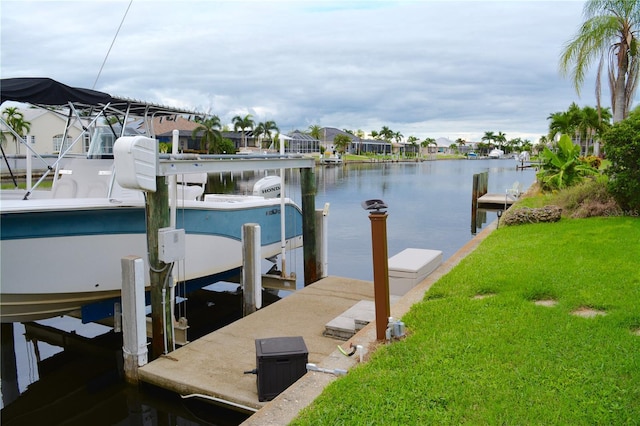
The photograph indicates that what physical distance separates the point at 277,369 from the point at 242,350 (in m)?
1.73

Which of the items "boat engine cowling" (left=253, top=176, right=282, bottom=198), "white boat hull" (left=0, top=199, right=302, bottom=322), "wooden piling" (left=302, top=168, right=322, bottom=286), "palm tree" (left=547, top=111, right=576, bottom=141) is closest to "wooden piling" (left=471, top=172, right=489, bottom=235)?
"boat engine cowling" (left=253, top=176, right=282, bottom=198)

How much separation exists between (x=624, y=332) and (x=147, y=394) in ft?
19.5

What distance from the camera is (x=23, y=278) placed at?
7715mm

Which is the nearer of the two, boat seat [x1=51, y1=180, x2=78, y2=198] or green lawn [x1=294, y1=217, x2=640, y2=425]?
green lawn [x1=294, y1=217, x2=640, y2=425]

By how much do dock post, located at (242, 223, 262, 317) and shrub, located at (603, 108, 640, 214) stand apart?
365 inches

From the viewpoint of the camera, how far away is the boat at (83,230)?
7.70 meters

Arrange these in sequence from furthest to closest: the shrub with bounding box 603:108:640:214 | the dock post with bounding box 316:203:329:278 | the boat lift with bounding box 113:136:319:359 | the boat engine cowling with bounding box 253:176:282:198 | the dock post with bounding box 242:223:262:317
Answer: the boat engine cowling with bounding box 253:176:282:198
the shrub with bounding box 603:108:640:214
the dock post with bounding box 316:203:329:278
the dock post with bounding box 242:223:262:317
the boat lift with bounding box 113:136:319:359

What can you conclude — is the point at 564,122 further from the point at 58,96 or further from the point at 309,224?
the point at 58,96

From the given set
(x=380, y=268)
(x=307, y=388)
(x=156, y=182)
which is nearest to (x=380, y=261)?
(x=380, y=268)

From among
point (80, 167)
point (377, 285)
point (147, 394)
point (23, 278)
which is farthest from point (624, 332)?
point (80, 167)

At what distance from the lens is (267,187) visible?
45.0ft

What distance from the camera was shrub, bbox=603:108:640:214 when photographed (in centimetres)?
1295

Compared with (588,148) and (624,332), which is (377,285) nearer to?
(624,332)

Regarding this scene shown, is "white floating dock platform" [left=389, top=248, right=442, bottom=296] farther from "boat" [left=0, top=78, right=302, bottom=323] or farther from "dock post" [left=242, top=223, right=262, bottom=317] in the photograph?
"boat" [left=0, top=78, right=302, bottom=323]
